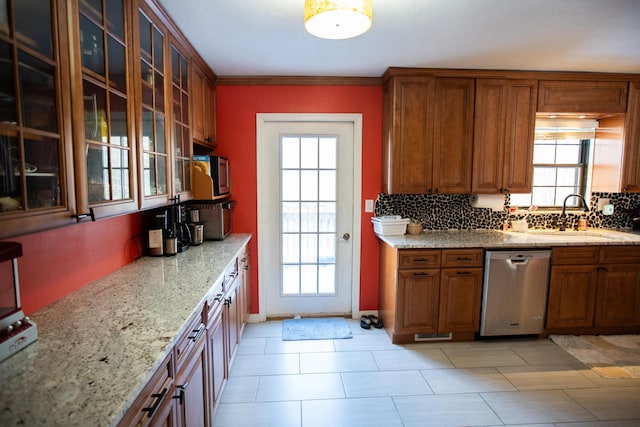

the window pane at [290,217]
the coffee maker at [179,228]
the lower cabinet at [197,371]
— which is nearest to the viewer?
the lower cabinet at [197,371]

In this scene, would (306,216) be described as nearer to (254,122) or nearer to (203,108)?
(254,122)

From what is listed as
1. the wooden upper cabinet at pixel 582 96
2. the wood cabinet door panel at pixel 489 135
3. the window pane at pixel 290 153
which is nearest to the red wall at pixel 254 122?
the window pane at pixel 290 153

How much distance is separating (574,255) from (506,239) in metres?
0.59

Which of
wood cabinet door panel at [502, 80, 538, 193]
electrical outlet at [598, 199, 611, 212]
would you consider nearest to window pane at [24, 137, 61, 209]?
wood cabinet door panel at [502, 80, 538, 193]

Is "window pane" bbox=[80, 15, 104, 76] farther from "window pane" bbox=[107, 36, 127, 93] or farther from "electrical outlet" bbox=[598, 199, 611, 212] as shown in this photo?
"electrical outlet" bbox=[598, 199, 611, 212]

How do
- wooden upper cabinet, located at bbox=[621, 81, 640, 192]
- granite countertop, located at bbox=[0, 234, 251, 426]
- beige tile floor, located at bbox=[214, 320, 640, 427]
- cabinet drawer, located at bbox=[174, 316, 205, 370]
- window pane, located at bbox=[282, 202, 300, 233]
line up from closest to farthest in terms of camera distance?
granite countertop, located at bbox=[0, 234, 251, 426] < cabinet drawer, located at bbox=[174, 316, 205, 370] < beige tile floor, located at bbox=[214, 320, 640, 427] < wooden upper cabinet, located at bbox=[621, 81, 640, 192] < window pane, located at bbox=[282, 202, 300, 233]

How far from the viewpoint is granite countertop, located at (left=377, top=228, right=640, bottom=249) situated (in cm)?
283

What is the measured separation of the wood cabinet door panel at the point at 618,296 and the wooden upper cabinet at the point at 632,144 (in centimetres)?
84

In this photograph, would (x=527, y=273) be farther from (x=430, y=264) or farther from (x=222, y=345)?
(x=222, y=345)

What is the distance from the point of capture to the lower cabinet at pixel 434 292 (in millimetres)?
2836

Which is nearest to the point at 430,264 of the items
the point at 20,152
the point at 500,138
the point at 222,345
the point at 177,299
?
the point at 500,138

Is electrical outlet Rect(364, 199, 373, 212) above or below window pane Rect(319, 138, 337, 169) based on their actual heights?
below

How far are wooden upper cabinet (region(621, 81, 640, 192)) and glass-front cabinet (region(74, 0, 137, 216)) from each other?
422cm

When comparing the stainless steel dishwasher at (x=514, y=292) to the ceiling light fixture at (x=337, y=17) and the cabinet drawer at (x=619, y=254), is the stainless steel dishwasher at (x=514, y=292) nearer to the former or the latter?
the cabinet drawer at (x=619, y=254)
